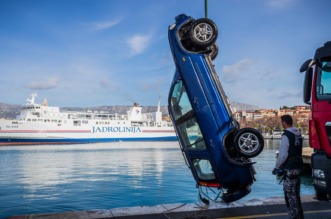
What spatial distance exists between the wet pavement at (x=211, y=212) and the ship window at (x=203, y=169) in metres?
0.76

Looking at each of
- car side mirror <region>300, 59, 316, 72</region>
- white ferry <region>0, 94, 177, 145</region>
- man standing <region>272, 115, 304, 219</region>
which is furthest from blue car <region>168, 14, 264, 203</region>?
white ferry <region>0, 94, 177, 145</region>

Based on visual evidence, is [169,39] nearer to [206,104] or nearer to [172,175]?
[206,104]

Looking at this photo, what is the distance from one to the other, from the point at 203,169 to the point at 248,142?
1088mm

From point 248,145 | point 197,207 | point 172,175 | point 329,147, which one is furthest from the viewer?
point 172,175

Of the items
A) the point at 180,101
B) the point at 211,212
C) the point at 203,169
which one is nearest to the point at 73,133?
the point at 211,212

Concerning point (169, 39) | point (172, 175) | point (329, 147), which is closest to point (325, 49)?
point (329, 147)

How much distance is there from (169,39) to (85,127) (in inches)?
3367

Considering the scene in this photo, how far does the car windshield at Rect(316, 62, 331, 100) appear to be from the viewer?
556 cm

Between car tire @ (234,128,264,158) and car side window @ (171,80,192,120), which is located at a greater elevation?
car side window @ (171,80,192,120)

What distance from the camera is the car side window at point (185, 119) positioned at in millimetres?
6027

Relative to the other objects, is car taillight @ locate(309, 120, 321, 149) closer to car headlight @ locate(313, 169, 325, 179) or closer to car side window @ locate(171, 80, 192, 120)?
car headlight @ locate(313, 169, 325, 179)

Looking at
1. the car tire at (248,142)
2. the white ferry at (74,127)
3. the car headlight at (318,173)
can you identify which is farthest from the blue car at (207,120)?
the white ferry at (74,127)

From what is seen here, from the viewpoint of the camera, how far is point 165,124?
342ft

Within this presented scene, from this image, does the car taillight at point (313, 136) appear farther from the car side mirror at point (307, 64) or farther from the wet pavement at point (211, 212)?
the wet pavement at point (211, 212)
